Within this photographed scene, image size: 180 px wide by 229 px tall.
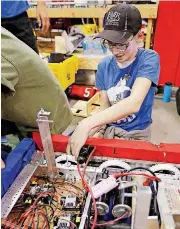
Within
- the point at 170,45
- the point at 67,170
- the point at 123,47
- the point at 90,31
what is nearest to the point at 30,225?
the point at 67,170

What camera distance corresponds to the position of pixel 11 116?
44.4 inches

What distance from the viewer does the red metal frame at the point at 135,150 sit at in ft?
3.38

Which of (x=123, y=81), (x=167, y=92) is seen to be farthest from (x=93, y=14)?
(x=123, y=81)

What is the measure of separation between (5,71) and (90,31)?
105 inches

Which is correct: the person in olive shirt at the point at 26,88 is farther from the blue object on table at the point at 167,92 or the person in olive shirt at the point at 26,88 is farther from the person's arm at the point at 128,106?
the blue object on table at the point at 167,92

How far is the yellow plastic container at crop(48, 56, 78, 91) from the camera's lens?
2.52 m

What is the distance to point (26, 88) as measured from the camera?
3.39 ft

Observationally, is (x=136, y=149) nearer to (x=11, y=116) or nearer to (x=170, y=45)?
(x=11, y=116)

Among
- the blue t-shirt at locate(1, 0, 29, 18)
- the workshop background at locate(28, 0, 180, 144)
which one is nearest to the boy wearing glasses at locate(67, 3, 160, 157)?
the blue t-shirt at locate(1, 0, 29, 18)

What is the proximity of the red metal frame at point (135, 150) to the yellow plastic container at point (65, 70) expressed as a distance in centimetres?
151

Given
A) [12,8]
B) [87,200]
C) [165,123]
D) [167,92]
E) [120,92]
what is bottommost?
[165,123]

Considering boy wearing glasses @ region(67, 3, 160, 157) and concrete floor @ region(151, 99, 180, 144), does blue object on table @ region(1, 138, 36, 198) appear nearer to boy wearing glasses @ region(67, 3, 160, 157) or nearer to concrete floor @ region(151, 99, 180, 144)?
boy wearing glasses @ region(67, 3, 160, 157)

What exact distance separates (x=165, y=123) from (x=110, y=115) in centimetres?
162

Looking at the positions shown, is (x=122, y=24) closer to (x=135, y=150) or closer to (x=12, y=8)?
(x=135, y=150)
